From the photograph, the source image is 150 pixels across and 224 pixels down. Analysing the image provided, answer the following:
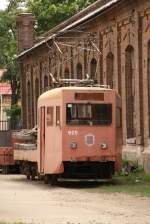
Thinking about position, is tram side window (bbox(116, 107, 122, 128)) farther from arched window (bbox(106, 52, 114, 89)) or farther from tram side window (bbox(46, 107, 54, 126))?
arched window (bbox(106, 52, 114, 89))

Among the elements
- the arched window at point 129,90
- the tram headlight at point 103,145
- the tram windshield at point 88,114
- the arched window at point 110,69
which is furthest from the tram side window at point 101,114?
the arched window at point 110,69

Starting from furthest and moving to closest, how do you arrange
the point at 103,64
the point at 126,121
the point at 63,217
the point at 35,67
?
1. the point at 35,67
2. the point at 103,64
3. the point at 126,121
4. the point at 63,217

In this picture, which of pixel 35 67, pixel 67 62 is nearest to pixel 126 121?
pixel 67 62

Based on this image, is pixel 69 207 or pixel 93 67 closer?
pixel 69 207

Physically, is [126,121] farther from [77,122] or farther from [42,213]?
[42,213]

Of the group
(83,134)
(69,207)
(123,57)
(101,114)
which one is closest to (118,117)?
(101,114)

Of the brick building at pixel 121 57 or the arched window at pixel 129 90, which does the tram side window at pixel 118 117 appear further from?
the arched window at pixel 129 90

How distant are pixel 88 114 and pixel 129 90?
28.0ft

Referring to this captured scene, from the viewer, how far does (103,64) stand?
121 ft

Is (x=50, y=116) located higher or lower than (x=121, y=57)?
lower

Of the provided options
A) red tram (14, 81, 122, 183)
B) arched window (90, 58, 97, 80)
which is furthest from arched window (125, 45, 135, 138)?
red tram (14, 81, 122, 183)

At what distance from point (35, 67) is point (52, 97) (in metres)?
28.4

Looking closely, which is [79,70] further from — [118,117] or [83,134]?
[83,134]

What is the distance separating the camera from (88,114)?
25.4 m
